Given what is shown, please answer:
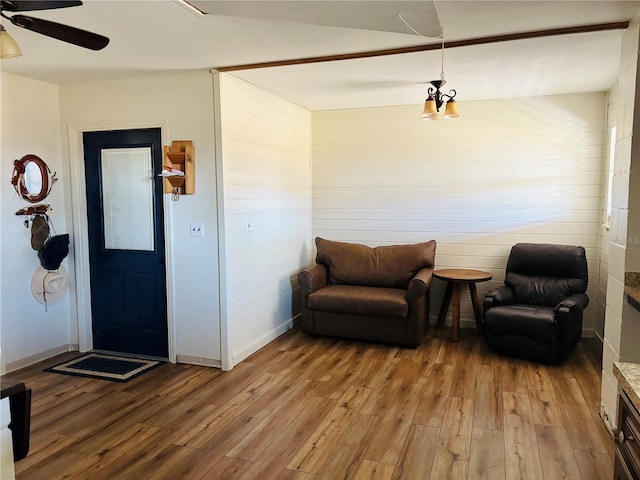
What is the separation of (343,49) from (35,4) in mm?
1909

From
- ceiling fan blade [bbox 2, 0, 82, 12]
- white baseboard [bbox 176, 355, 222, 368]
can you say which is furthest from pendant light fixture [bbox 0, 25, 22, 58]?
white baseboard [bbox 176, 355, 222, 368]

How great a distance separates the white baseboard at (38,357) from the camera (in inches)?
155

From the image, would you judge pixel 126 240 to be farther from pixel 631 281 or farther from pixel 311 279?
pixel 631 281

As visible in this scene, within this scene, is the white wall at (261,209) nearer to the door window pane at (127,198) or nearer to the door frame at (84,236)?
the door frame at (84,236)

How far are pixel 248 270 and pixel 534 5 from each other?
9.65ft

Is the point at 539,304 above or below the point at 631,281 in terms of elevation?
below

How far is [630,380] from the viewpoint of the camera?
1.37 metres

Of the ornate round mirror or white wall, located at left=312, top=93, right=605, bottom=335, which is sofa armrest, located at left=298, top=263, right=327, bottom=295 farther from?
the ornate round mirror

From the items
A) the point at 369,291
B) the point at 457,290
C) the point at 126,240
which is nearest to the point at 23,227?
the point at 126,240

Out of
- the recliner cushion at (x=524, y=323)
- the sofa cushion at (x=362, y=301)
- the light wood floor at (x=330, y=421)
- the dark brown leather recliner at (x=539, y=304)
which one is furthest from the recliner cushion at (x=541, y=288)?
the sofa cushion at (x=362, y=301)

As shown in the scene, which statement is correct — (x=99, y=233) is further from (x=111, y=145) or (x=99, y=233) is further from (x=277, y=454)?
(x=277, y=454)

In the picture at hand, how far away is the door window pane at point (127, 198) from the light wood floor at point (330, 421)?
3.84 ft

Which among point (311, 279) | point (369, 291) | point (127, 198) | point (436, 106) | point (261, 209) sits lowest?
point (369, 291)

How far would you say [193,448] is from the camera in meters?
2.73
